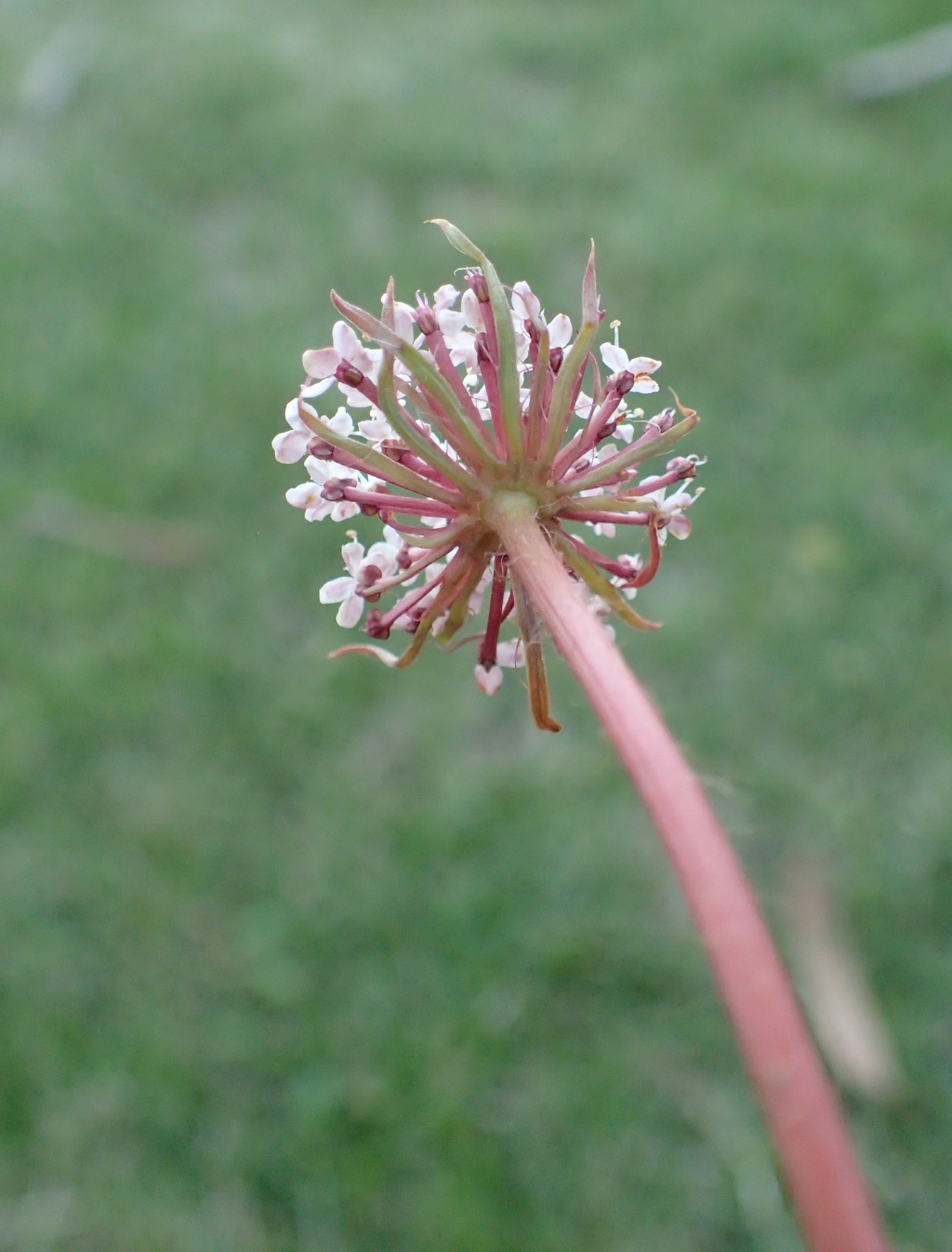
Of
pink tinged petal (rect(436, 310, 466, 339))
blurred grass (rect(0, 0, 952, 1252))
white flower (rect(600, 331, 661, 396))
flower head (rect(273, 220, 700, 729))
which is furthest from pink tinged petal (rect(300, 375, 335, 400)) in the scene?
blurred grass (rect(0, 0, 952, 1252))

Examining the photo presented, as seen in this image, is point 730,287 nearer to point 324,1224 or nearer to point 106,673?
point 106,673

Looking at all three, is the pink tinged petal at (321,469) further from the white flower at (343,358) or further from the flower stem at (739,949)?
the flower stem at (739,949)

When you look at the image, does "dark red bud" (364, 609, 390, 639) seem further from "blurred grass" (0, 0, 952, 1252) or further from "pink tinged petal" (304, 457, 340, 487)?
"blurred grass" (0, 0, 952, 1252)

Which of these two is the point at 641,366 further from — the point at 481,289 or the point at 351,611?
the point at 351,611

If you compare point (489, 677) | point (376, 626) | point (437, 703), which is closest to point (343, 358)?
point (376, 626)

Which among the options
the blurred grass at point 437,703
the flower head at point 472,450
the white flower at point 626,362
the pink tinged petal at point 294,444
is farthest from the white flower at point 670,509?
the blurred grass at point 437,703

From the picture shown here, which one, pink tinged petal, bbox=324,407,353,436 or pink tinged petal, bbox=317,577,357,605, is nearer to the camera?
pink tinged petal, bbox=324,407,353,436

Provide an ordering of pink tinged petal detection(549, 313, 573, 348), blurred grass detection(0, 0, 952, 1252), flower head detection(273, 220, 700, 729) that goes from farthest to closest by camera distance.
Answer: blurred grass detection(0, 0, 952, 1252) < pink tinged petal detection(549, 313, 573, 348) < flower head detection(273, 220, 700, 729)
